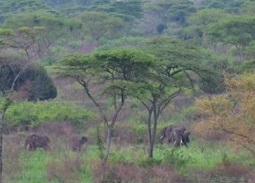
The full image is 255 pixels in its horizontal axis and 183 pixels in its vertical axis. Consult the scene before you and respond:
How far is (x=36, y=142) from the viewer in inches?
913

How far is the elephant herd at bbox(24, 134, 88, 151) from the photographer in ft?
76.1

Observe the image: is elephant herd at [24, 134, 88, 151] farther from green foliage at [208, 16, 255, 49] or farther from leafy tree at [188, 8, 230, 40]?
leafy tree at [188, 8, 230, 40]

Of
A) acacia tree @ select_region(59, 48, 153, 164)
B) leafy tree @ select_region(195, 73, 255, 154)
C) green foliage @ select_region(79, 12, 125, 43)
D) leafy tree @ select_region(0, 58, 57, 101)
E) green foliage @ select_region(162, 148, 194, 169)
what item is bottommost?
green foliage @ select_region(79, 12, 125, 43)

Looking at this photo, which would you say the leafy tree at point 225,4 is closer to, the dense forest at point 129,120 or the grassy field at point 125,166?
the dense forest at point 129,120

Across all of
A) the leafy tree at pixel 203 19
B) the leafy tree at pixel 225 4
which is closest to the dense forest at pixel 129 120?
the leafy tree at pixel 203 19

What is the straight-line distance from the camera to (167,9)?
67250 mm

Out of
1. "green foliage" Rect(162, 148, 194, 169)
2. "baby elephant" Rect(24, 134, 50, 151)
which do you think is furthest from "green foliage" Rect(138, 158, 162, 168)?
"baby elephant" Rect(24, 134, 50, 151)

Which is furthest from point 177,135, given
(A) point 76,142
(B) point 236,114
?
(B) point 236,114

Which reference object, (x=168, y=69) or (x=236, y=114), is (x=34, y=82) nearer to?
(x=168, y=69)

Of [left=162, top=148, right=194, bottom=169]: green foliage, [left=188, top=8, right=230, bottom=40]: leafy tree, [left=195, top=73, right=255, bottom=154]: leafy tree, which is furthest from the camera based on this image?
[left=188, top=8, right=230, bottom=40]: leafy tree

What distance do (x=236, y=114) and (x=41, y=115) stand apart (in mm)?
8651

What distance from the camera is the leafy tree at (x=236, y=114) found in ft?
65.7

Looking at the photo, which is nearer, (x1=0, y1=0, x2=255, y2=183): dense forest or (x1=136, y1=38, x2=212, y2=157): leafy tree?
(x1=0, y1=0, x2=255, y2=183): dense forest

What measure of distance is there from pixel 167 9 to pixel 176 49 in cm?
4490
